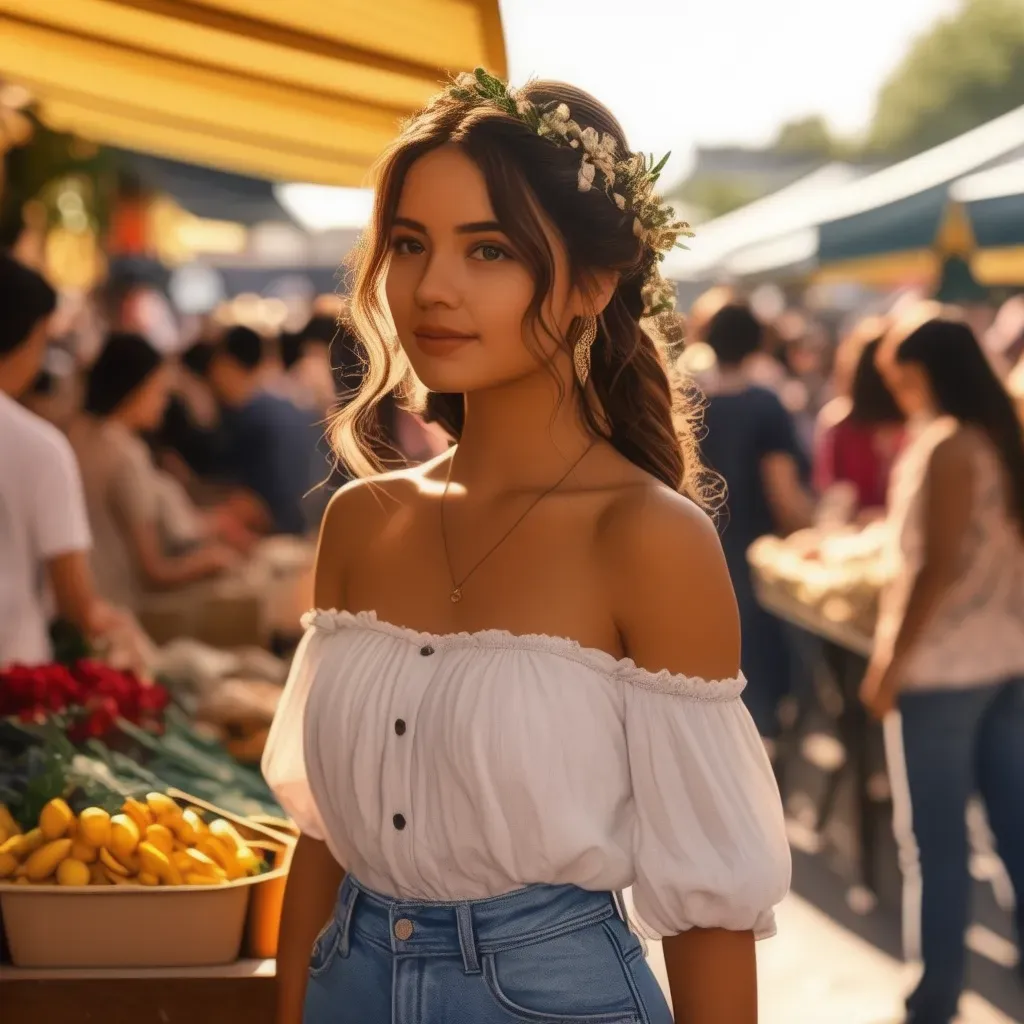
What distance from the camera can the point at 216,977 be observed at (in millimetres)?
2648

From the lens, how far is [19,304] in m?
4.12

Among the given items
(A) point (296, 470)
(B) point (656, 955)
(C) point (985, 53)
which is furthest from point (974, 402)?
(C) point (985, 53)

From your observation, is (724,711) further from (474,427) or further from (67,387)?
(67,387)

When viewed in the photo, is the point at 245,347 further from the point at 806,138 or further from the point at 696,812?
the point at 806,138

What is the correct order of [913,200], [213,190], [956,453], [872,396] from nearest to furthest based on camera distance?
[956,453]
[872,396]
[913,200]
[213,190]

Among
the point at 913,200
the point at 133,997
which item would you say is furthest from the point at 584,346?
the point at 913,200

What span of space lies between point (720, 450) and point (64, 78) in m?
3.12

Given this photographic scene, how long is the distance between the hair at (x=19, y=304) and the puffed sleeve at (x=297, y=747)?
2.22 m

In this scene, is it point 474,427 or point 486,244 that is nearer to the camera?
point 486,244

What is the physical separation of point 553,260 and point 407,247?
0.19 metres

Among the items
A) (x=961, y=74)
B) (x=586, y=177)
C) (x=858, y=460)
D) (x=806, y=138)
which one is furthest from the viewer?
(x=806, y=138)

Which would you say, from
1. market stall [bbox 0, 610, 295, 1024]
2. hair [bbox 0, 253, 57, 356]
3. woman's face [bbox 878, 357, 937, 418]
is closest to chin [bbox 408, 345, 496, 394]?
market stall [bbox 0, 610, 295, 1024]

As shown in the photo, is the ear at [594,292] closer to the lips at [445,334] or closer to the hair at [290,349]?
the lips at [445,334]

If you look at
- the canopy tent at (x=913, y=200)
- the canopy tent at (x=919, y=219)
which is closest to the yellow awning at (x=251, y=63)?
the canopy tent at (x=919, y=219)
